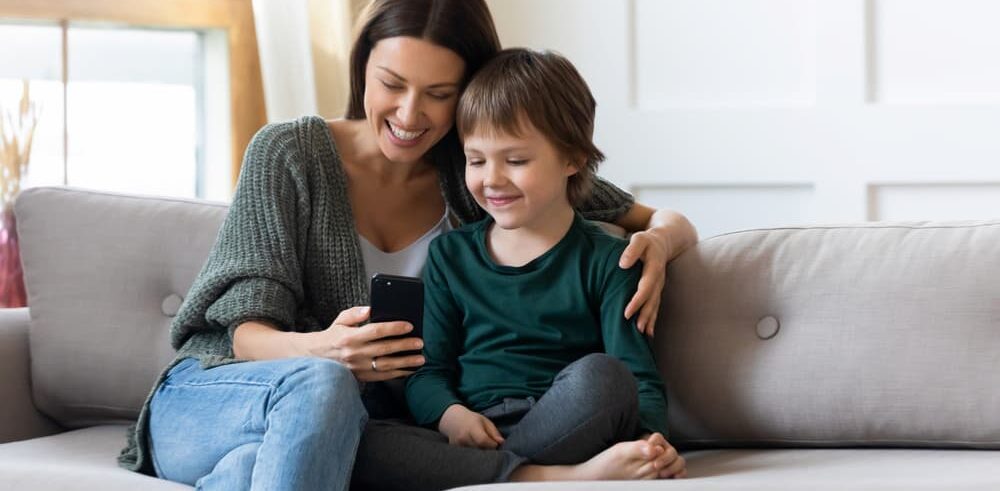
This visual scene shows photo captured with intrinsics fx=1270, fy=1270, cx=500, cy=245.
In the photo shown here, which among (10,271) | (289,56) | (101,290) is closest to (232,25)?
(289,56)

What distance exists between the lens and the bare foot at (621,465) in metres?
1.39

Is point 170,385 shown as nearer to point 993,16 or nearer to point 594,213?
point 594,213

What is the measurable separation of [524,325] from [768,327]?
321 millimetres

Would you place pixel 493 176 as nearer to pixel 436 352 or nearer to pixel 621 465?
pixel 436 352

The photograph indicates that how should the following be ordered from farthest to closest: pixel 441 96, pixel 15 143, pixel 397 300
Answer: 1. pixel 15 143
2. pixel 441 96
3. pixel 397 300

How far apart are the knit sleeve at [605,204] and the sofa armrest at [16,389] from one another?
2.77 ft

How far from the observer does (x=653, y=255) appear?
1639mm

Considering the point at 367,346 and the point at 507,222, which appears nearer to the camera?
the point at 367,346

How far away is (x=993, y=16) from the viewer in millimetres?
2500

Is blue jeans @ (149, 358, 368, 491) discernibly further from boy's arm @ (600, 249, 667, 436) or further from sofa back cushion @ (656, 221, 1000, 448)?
sofa back cushion @ (656, 221, 1000, 448)

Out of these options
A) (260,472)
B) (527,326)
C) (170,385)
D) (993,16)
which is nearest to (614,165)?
(993,16)

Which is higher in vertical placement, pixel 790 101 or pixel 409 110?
pixel 790 101

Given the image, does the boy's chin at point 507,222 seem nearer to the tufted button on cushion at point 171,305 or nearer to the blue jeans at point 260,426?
the blue jeans at point 260,426

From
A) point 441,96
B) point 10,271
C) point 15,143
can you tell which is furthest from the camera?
point 15,143
